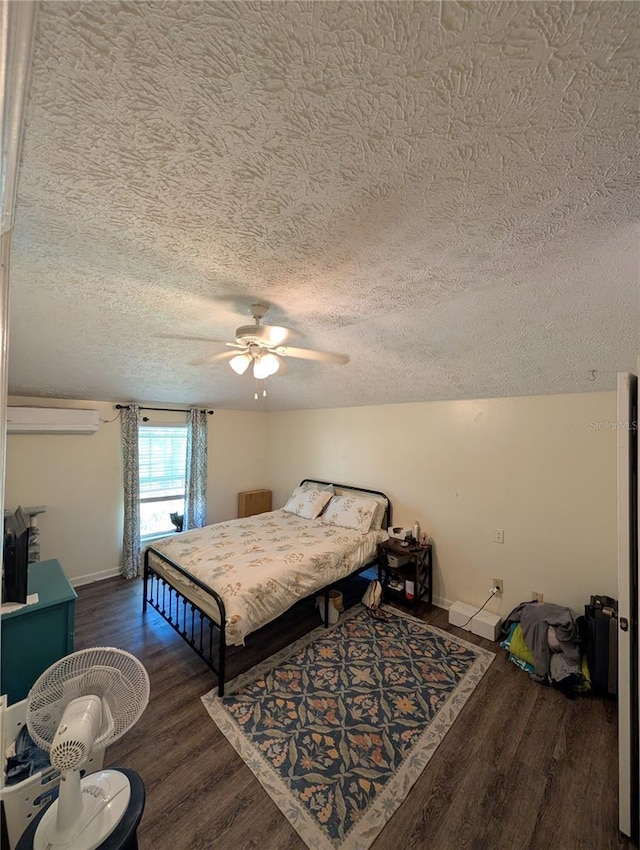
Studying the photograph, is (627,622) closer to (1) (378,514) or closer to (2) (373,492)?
(1) (378,514)

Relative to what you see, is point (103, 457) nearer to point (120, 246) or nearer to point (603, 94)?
point (120, 246)

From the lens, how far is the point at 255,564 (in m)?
2.60

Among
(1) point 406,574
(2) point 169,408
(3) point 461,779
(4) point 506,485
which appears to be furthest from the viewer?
(2) point 169,408

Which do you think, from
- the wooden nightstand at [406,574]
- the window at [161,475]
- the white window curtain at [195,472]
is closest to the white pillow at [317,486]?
the wooden nightstand at [406,574]

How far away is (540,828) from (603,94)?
2666 millimetres

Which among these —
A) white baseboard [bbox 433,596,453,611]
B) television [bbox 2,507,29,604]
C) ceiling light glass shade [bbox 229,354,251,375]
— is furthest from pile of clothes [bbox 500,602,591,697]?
television [bbox 2,507,29,604]

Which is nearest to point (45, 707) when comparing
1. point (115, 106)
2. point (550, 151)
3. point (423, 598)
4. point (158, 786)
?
point (158, 786)

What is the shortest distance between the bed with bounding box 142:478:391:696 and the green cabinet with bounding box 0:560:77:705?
0.77 m

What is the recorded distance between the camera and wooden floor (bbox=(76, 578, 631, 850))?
1.40m

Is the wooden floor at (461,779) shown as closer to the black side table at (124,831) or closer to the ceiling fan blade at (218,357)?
the black side table at (124,831)

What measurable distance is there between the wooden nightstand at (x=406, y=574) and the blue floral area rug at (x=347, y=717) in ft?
1.22

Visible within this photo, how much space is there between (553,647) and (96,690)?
2761mm

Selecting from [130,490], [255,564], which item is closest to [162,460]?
[130,490]

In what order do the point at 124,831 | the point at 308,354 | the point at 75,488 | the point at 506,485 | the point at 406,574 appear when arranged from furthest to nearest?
the point at 75,488 < the point at 406,574 < the point at 506,485 < the point at 308,354 < the point at 124,831
